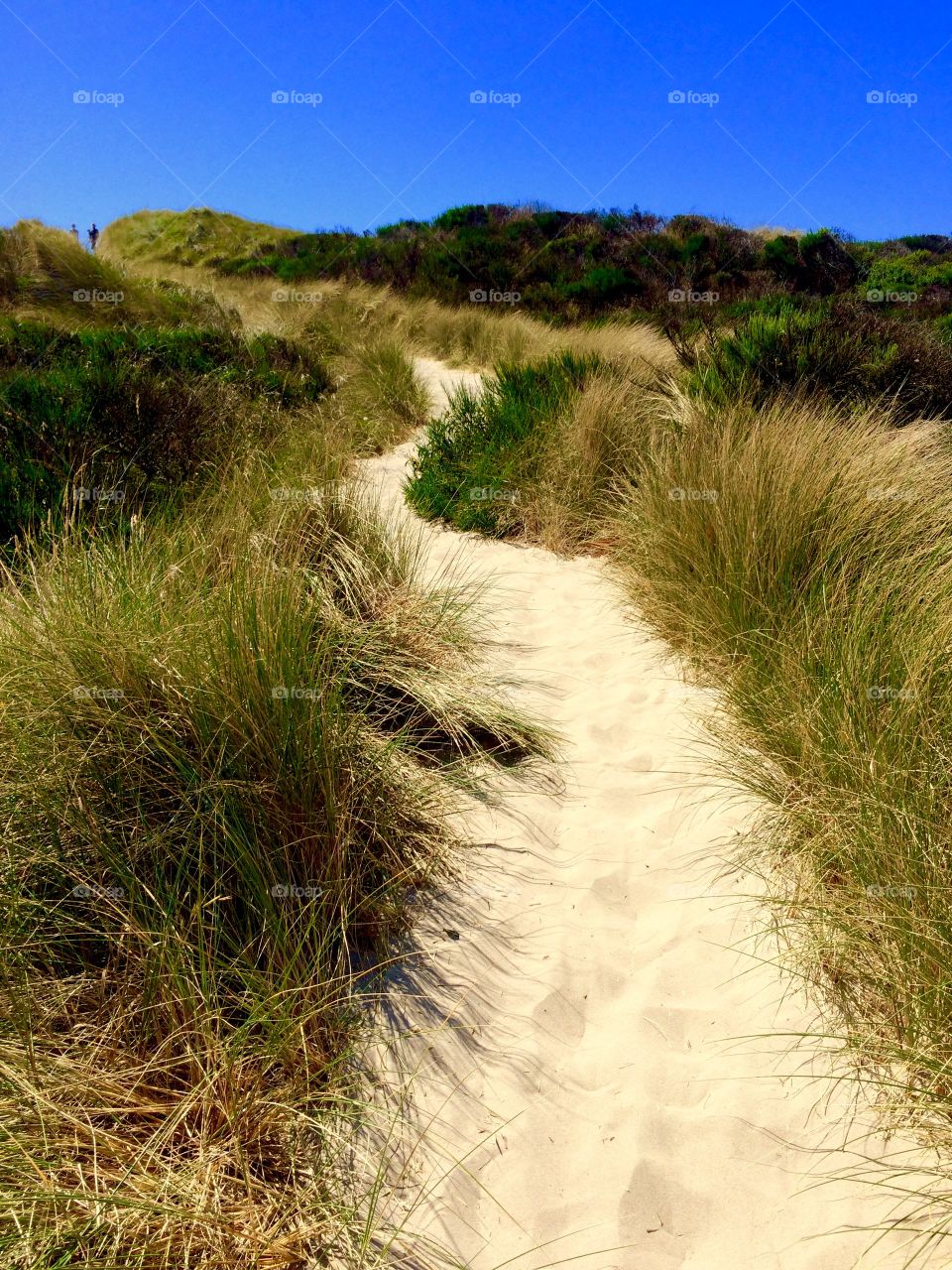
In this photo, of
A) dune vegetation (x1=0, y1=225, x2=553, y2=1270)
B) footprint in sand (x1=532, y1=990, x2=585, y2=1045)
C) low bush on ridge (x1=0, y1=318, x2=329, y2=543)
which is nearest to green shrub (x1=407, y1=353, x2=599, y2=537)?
low bush on ridge (x1=0, y1=318, x2=329, y2=543)

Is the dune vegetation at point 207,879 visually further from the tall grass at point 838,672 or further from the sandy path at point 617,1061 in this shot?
the tall grass at point 838,672

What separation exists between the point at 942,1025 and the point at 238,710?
6.03 ft

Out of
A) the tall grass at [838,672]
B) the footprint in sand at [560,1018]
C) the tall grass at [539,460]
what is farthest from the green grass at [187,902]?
the tall grass at [539,460]

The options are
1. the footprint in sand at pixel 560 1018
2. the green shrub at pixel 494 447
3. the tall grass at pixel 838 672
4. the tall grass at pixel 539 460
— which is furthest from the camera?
the green shrub at pixel 494 447

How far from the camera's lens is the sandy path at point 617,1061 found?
1.61m

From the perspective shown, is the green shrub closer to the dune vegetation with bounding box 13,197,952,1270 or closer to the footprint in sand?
the dune vegetation with bounding box 13,197,952,1270

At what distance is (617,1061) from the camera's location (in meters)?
1.99

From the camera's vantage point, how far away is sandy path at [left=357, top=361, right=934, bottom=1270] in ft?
5.29

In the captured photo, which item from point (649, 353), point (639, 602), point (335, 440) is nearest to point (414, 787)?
point (639, 602)

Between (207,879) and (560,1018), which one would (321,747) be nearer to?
(207,879)

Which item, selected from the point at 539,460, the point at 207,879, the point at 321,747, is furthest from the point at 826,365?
the point at 207,879

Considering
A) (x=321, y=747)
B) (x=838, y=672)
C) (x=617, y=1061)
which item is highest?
(x=838, y=672)

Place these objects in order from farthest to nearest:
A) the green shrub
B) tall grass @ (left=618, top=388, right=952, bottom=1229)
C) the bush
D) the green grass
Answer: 1. the bush
2. the green shrub
3. tall grass @ (left=618, top=388, right=952, bottom=1229)
4. the green grass

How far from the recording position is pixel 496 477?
5.96 meters
